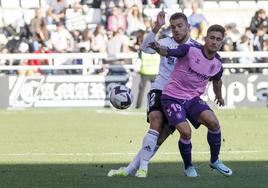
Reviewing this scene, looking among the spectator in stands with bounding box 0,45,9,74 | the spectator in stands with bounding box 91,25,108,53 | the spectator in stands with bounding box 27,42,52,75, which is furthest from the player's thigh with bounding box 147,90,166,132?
the spectator in stands with bounding box 91,25,108,53

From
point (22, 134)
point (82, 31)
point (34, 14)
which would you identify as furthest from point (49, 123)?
point (34, 14)

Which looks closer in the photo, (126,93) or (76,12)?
(126,93)

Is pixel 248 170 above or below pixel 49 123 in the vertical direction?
above

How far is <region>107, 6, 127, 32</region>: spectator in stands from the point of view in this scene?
27.9 m

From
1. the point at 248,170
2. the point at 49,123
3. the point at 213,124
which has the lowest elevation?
the point at 49,123

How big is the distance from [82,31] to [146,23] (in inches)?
75.3

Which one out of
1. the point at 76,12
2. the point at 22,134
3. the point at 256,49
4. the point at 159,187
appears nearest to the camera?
the point at 159,187

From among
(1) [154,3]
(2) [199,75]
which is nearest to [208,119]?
(2) [199,75]

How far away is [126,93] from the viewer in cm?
1158

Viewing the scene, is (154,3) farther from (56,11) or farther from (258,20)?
(258,20)

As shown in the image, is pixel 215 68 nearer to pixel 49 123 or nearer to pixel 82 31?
pixel 49 123

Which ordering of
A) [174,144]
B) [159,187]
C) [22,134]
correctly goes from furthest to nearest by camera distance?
[22,134] < [174,144] < [159,187]

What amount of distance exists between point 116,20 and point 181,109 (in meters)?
17.2

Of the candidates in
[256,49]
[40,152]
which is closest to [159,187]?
[40,152]
